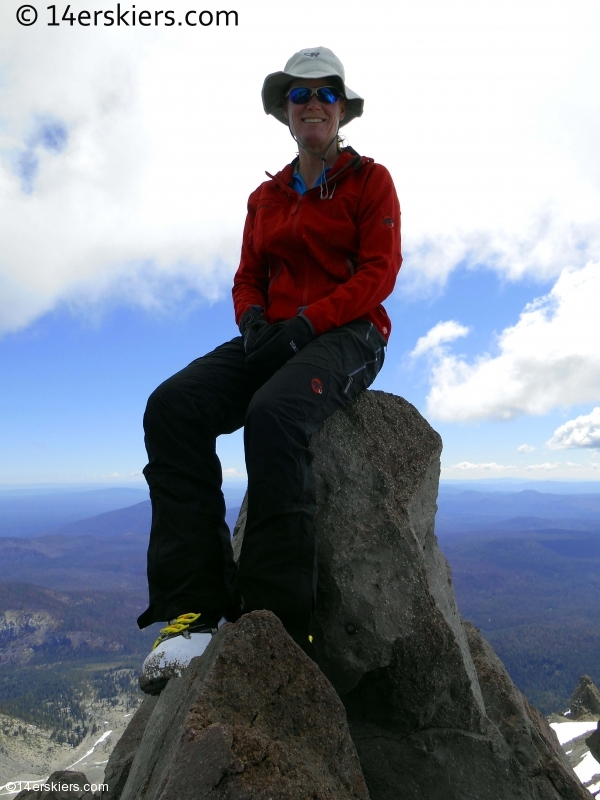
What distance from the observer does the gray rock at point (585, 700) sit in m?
41.2

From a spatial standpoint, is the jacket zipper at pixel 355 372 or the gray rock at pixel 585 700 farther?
the gray rock at pixel 585 700

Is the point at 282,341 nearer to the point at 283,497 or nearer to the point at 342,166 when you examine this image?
the point at 283,497

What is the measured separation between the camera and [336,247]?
6.34 metres

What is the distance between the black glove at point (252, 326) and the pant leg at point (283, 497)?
31.4 inches

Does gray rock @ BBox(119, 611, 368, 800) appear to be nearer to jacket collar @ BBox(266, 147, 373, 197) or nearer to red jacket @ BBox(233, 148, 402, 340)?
red jacket @ BBox(233, 148, 402, 340)

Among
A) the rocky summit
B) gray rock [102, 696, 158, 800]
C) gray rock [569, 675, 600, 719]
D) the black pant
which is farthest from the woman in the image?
gray rock [569, 675, 600, 719]

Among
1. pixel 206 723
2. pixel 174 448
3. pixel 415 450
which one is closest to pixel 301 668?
pixel 206 723

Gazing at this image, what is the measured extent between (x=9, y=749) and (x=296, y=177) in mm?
110959

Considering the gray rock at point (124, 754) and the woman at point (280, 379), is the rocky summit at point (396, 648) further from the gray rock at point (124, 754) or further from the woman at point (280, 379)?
the woman at point (280, 379)

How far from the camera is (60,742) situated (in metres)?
108

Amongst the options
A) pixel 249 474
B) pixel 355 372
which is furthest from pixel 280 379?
pixel 355 372

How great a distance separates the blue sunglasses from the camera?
621 centimetres

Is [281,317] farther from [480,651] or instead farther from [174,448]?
[480,651]

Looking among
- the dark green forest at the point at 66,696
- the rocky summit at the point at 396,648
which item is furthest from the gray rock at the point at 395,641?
the dark green forest at the point at 66,696
